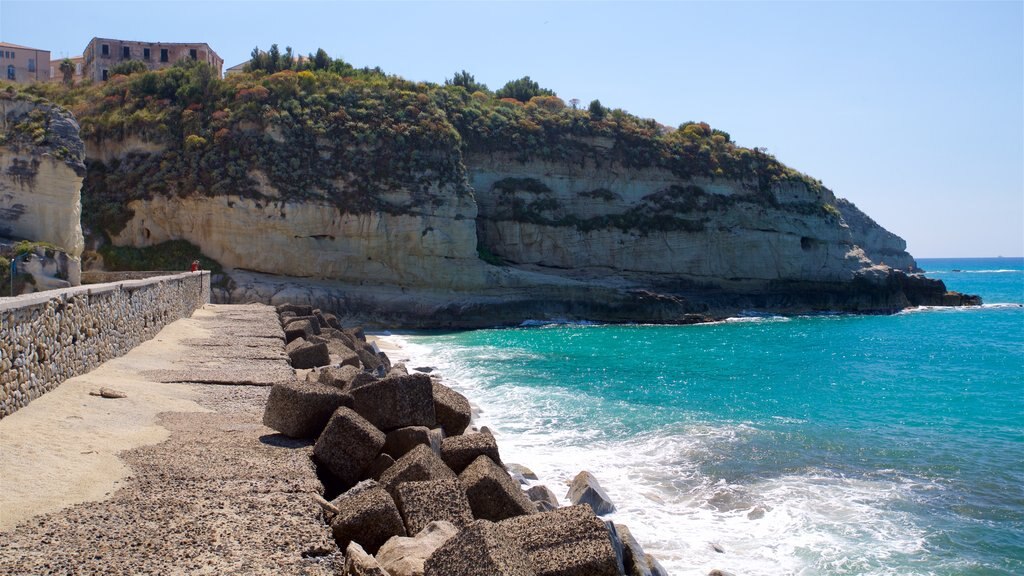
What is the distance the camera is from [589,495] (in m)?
9.91

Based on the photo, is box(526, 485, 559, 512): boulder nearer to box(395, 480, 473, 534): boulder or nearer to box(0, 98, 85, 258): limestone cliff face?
box(395, 480, 473, 534): boulder

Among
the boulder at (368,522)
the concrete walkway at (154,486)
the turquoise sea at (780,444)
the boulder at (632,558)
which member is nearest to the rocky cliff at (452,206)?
the turquoise sea at (780,444)

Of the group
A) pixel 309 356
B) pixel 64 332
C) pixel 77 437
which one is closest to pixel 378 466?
pixel 77 437

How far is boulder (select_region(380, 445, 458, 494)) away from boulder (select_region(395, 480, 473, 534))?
1.48ft

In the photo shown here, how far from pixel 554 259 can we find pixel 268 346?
33.7 meters

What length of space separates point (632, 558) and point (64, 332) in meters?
7.17

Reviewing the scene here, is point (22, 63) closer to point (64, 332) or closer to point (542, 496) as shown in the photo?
point (64, 332)

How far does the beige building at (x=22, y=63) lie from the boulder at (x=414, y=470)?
68465mm

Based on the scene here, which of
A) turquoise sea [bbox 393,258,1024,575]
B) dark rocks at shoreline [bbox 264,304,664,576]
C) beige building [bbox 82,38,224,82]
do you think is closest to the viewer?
dark rocks at shoreline [bbox 264,304,664,576]

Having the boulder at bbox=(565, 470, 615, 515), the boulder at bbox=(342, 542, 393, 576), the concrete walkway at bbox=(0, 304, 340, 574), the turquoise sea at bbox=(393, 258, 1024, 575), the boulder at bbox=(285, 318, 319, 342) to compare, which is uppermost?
the concrete walkway at bbox=(0, 304, 340, 574)

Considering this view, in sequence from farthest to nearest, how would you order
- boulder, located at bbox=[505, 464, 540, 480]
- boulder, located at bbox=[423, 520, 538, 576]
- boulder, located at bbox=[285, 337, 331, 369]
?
1. boulder, located at bbox=[285, 337, 331, 369]
2. boulder, located at bbox=[505, 464, 540, 480]
3. boulder, located at bbox=[423, 520, 538, 576]

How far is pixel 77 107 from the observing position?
44.1 metres

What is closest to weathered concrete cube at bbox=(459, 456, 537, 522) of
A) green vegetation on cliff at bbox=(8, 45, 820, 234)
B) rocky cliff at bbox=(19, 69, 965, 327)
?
rocky cliff at bbox=(19, 69, 965, 327)

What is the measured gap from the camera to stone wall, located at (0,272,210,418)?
7.70m
